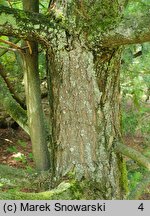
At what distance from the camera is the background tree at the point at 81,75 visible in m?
1.92

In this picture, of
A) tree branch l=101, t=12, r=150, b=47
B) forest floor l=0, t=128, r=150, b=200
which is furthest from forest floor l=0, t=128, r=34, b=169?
tree branch l=101, t=12, r=150, b=47

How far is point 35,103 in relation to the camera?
2430mm

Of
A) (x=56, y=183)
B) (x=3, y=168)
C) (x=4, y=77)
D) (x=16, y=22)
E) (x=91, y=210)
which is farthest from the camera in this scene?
(x=4, y=77)

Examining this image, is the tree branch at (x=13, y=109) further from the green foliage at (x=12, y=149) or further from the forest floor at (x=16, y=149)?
the green foliage at (x=12, y=149)

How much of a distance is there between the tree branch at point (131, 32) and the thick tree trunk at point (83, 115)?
5.6 inches

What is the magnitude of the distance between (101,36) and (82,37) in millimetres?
115

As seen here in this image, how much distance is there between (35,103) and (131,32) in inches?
37.4

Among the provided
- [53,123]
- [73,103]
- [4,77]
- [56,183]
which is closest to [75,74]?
[73,103]

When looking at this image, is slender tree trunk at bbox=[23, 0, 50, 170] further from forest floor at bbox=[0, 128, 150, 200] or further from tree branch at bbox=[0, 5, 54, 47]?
forest floor at bbox=[0, 128, 150, 200]

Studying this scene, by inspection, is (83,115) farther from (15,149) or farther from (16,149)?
(16,149)

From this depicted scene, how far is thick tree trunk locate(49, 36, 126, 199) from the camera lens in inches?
77.6

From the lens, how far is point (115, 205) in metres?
1.79

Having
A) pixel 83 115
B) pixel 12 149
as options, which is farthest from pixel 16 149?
pixel 83 115

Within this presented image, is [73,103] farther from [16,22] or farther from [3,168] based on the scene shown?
[3,168]
